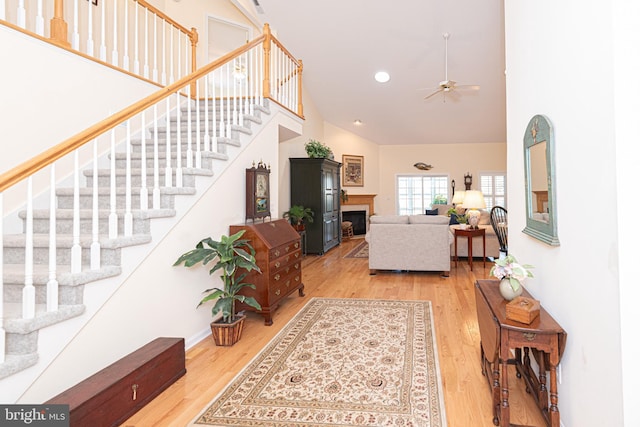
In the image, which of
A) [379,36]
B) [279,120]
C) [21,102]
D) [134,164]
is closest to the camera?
[21,102]

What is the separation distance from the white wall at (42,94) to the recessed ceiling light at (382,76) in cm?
499

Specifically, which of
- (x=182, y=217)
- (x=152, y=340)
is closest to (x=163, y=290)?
(x=152, y=340)

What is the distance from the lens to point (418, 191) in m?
11.0

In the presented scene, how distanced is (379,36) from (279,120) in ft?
8.84

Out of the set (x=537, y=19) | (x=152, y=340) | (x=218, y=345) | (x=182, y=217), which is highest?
(x=537, y=19)

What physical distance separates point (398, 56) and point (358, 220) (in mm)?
4721

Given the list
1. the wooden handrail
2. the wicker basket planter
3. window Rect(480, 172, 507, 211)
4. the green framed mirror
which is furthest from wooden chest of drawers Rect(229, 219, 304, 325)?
window Rect(480, 172, 507, 211)

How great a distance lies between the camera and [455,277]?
550 cm

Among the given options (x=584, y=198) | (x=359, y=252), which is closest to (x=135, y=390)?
(x=584, y=198)

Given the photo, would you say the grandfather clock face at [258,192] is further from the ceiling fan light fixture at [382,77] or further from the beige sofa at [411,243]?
the ceiling fan light fixture at [382,77]

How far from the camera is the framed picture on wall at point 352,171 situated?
32.9 ft

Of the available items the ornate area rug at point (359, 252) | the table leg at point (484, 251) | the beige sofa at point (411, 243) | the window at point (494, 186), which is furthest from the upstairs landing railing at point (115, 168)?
the window at point (494, 186)

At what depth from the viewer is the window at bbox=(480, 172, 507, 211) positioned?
34.6 feet

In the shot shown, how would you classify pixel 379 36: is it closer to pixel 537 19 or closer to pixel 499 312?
pixel 537 19
